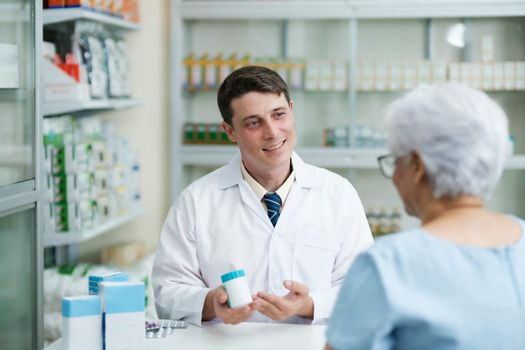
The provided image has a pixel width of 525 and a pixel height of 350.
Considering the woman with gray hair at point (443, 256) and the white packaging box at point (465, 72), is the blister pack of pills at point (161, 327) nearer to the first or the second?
the woman with gray hair at point (443, 256)

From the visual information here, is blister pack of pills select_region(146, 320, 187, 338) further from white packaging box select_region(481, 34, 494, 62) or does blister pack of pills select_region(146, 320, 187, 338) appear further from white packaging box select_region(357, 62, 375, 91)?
white packaging box select_region(481, 34, 494, 62)

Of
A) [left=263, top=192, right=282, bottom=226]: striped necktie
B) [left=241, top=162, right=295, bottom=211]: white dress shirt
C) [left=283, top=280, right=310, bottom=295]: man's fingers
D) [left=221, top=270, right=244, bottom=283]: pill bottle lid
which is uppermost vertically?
[left=241, top=162, right=295, bottom=211]: white dress shirt

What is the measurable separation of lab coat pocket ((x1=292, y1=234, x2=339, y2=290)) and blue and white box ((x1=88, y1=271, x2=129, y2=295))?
64cm

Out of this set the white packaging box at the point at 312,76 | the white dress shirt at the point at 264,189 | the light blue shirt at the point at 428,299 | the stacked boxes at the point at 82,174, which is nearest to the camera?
the light blue shirt at the point at 428,299

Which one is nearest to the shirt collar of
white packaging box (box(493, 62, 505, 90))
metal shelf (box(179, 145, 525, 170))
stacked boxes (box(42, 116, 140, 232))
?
stacked boxes (box(42, 116, 140, 232))

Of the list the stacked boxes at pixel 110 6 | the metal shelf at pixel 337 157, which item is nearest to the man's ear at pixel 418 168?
the stacked boxes at pixel 110 6

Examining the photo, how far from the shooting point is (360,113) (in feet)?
17.3

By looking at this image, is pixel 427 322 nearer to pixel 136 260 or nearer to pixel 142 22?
pixel 136 260

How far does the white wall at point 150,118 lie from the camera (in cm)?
507

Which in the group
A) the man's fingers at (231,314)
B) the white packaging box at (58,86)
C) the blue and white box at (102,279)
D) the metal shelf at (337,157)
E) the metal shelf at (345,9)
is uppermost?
the metal shelf at (345,9)

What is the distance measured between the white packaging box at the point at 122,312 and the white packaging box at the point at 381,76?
10.7 ft

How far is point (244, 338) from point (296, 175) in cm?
68

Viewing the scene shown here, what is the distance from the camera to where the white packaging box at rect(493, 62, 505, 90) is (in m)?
4.97

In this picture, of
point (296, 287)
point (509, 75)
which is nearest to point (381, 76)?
point (509, 75)
